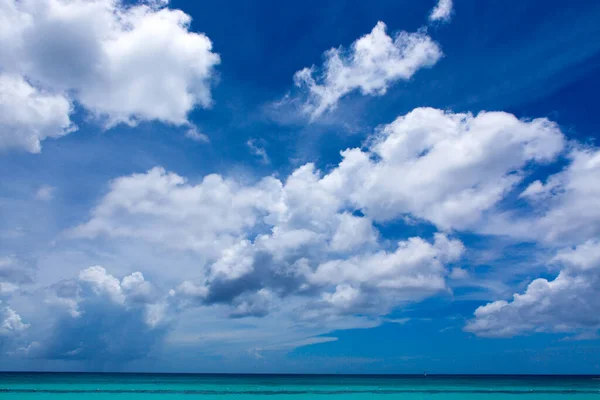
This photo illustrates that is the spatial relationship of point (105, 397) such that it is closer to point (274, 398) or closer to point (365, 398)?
point (274, 398)

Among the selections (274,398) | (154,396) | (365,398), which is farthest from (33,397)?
(365,398)

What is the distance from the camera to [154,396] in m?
47.9

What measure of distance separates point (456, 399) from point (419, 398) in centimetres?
417

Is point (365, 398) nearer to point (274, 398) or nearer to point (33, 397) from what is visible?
point (274, 398)

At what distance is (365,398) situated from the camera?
49156 mm

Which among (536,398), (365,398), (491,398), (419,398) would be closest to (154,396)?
(365,398)

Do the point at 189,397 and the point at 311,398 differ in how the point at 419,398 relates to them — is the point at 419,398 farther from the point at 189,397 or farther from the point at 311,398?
the point at 189,397

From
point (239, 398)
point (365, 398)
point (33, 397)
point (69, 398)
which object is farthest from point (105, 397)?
point (365, 398)

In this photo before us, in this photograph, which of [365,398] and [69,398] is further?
[365,398]

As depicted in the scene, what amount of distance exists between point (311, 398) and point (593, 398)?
3200 cm

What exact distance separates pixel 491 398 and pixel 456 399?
4.93 meters

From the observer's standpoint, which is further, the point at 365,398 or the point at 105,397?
the point at 365,398

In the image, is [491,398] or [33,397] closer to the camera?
[33,397]

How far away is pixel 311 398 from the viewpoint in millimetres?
48438
